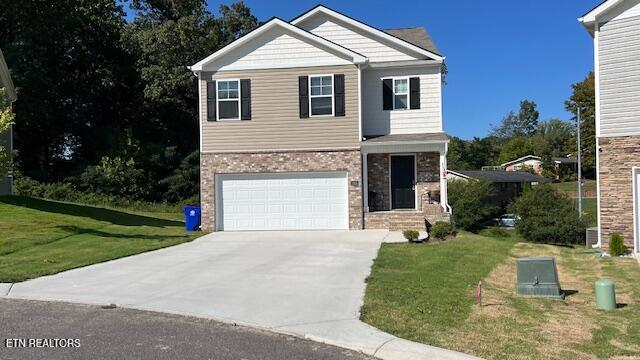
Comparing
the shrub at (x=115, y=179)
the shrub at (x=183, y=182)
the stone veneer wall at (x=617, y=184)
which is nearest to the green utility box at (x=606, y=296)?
the stone veneer wall at (x=617, y=184)

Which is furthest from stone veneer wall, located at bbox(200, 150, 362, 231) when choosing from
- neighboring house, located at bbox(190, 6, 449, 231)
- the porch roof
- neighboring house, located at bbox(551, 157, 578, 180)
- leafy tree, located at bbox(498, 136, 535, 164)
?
leafy tree, located at bbox(498, 136, 535, 164)

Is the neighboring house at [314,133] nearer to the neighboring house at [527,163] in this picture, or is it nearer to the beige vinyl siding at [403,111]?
the beige vinyl siding at [403,111]

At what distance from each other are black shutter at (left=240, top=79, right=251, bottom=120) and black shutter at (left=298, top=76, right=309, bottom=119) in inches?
73.2

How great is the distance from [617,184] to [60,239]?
51.9 ft

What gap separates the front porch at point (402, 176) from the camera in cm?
1967

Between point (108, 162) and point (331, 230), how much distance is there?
19572mm

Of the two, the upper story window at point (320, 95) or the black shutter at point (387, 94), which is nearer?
the upper story window at point (320, 95)

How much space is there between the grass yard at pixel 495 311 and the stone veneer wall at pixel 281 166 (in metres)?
6.42

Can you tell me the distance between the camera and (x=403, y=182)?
20812 mm

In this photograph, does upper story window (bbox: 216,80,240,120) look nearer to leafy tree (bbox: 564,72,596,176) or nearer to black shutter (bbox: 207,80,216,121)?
black shutter (bbox: 207,80,216,121)

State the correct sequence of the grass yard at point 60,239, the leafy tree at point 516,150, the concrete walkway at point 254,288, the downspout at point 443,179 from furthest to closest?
the leafy tree at point 516,150
the downspout at point 443,179
the grass yard at point 60,239
the concrete walkway at point 254,288

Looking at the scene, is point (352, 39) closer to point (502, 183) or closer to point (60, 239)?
point (60, 239)

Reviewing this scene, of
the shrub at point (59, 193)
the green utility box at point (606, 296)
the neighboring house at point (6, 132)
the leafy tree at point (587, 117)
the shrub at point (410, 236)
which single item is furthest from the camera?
the leafy tree at point (587, 117)

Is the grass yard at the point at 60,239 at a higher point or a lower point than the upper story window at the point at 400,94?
lower
